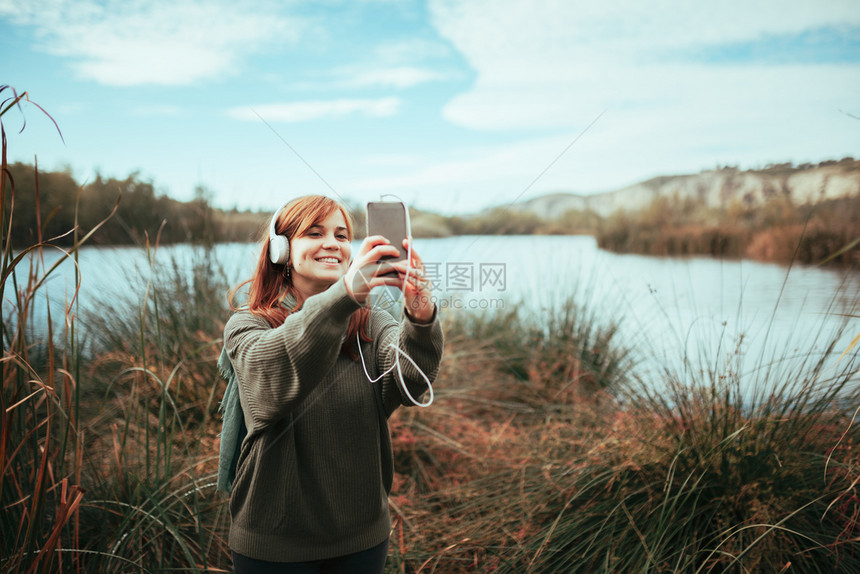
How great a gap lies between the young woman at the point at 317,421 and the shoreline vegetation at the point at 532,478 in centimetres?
43

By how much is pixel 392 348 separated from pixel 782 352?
1.94m

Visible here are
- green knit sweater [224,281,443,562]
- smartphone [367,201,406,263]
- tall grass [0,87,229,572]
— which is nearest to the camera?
smartphone [367,201,406,263]

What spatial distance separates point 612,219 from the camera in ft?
22.0

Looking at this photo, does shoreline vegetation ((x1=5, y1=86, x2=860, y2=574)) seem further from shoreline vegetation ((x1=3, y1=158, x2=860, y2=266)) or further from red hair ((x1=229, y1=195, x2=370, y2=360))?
shoreline vegetation ((x1=3, y1=158, x2=860, y2=266))

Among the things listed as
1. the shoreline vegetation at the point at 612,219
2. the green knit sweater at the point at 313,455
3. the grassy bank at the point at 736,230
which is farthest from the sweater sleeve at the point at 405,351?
the grassy bank at the point at 736,230

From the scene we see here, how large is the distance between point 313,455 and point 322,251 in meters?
0.47

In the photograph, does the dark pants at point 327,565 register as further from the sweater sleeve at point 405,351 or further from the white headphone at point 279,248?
the white headphone at point 279,248

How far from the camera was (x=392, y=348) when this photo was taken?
1329 millimetres

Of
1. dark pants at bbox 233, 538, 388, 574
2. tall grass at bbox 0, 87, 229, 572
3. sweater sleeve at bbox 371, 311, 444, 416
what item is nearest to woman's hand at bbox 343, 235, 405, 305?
sweater sleeve at bbox 371, 311, 444, 416

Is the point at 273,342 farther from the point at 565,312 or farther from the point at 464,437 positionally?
the point at 565,312

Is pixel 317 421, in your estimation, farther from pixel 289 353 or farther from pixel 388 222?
pixel 388 222

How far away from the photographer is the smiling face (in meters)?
1.33

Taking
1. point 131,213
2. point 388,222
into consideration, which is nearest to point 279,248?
point 388,222

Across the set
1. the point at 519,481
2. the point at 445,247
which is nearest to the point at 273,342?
the point at 519,481
